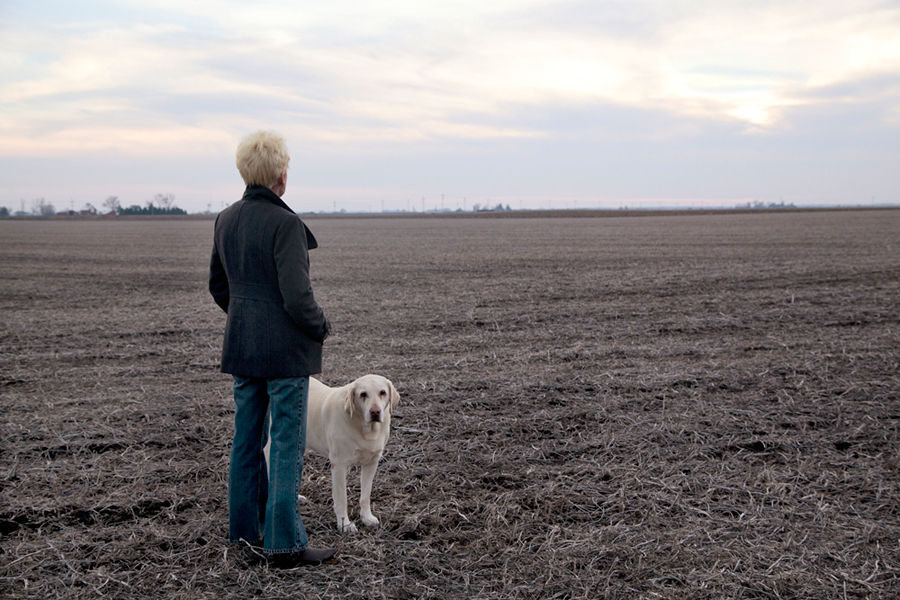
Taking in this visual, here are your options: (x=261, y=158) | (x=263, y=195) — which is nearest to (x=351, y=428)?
(x=263, y=195)

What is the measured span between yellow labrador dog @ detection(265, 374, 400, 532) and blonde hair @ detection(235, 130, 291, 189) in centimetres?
130

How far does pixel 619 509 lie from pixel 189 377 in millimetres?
5828

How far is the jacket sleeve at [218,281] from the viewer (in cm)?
379

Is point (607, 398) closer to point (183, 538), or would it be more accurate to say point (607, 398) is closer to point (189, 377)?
point (183, 538)

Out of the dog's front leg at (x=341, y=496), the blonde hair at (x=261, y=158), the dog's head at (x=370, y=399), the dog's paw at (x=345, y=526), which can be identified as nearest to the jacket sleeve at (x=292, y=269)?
the blonde hair at (x=261, y=158)

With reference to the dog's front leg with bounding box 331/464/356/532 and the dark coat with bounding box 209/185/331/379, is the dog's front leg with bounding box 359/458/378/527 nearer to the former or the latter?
the dog's front leg with bounding box 331/464/356/532

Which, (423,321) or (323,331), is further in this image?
(423,321)

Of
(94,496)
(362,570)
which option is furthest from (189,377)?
(362,570)

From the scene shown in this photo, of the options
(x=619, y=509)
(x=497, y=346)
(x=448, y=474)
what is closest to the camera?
(x=619, y=509)

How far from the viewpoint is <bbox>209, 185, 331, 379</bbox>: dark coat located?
134 inches

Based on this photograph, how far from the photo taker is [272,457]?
365 centimetres

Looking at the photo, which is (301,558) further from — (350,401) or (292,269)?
(292,269)

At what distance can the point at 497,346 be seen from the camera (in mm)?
9719

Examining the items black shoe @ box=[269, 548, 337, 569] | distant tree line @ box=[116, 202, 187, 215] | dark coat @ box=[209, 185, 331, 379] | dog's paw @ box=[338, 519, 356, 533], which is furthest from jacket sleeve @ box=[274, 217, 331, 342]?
distant tree line @ box=[116, 202, 187, 215]
